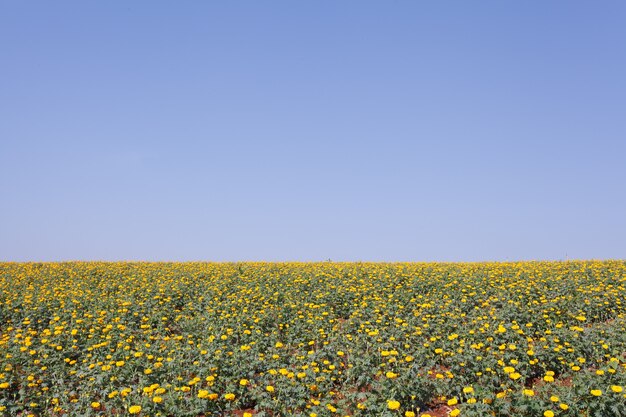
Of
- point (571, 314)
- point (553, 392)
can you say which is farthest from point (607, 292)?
point (553, 392)

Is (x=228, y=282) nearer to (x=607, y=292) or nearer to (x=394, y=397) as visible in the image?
(x=394, y=397)

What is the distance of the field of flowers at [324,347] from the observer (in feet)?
22.4

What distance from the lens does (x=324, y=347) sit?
8.82 meters

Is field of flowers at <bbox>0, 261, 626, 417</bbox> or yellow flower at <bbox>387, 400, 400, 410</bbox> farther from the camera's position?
field of flowers at <bbox>0, 261, 626, 417</bbox>

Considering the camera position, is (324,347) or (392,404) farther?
(324,347)

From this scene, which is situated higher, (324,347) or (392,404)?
(324,347)

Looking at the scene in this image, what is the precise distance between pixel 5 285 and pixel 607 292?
62.6 ft

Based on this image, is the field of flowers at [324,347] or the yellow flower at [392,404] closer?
the yellow flower at [392,404]

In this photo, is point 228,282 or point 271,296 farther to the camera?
point 228,282

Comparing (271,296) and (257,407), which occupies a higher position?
(271,296)

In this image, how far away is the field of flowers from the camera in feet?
22.4

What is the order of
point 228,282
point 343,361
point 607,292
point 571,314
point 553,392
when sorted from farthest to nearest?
point 228,282
point 607,292
point 571,314
point 343,361
point 553,392

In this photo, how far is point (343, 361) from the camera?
28.8 feet

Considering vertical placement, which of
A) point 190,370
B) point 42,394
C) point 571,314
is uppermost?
point 571,314
